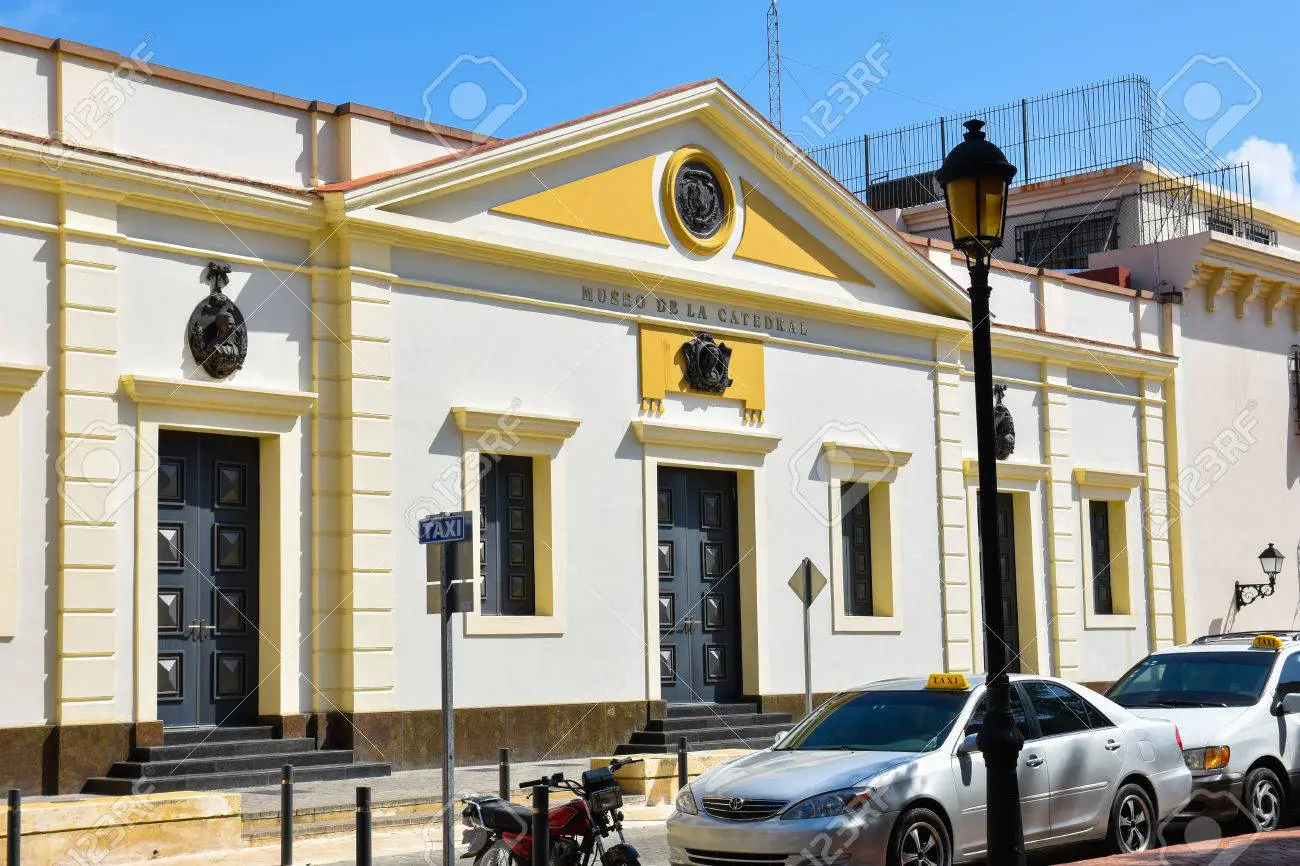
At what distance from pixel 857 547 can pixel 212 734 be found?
10509mm

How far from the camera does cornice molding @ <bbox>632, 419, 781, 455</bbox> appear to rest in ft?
67.1

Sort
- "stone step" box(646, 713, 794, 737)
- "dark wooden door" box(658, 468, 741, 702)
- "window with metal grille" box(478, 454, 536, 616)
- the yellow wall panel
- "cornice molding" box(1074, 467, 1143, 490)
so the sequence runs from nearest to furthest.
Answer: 1. "window with metal grille" box(478, 454, 536, 616)
2. "stone step" box(646, 713, 794, 737)
3. the yellow wall panel
4. "dark wooden door" box(658, 468, 741, 702)
5. "cornice molding" box(1074, 467, 1143, 490)

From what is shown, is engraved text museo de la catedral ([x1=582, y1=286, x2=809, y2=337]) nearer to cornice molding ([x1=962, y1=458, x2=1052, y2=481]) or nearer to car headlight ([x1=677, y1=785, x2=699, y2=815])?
cornice molding ([x1=962, y1=458, x2=1052, y2=481])

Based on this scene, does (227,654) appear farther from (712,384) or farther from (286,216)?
(712,384)

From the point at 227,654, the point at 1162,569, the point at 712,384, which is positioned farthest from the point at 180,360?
the point at 1162,569

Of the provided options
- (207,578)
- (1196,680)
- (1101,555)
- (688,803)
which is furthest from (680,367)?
(1101,555)

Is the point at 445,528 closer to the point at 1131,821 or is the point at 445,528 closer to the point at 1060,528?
the point at 1131,821

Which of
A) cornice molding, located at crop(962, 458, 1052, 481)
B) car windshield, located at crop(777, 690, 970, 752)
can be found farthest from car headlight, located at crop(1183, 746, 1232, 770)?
cornice molding, located at crop(962, 458, 1052, 481)

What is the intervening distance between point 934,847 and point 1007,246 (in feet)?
78.8

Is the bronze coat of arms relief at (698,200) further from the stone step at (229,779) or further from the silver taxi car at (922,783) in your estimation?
the silver taxi car at (922,783)

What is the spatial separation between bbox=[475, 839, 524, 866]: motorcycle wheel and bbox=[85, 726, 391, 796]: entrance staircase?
18.5ft

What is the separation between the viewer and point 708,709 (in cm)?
2084

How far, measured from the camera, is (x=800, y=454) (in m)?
22.5

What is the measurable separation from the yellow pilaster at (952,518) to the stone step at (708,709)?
14.2 ft
